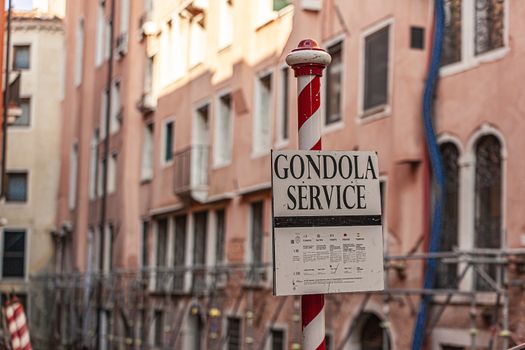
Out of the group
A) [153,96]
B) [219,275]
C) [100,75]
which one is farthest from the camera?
[100,75]

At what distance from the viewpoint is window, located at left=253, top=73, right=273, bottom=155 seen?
2516 centimetres

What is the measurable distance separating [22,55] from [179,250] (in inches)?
784

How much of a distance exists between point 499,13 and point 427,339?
4.57 meters

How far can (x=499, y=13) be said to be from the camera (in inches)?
656

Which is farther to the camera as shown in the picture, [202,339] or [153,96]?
[153,96]

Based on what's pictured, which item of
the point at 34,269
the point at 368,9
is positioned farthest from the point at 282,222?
the point at 34,269

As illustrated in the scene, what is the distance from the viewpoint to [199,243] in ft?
97.6

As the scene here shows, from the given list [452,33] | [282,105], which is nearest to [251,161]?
[282,105]

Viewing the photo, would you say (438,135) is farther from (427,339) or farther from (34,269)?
(34,269)

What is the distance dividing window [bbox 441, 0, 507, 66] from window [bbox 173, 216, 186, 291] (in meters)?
13.8

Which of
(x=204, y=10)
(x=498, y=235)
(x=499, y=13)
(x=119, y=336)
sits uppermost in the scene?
(x=204, y=10)

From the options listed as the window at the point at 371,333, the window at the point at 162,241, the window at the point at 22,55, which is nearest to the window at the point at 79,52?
the window at the point at 22,55

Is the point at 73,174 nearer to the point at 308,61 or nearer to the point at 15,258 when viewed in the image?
the point at 15,258

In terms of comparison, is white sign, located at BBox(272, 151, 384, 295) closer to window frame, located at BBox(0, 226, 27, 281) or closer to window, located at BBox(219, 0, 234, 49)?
window, located at BBox(219, 0, 234, 49)
